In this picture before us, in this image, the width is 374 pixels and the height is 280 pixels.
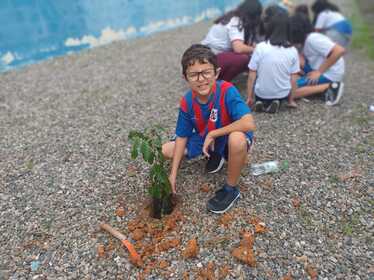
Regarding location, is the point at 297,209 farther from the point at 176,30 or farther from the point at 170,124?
the point at 176,30

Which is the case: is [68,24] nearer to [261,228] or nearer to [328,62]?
[328,62]

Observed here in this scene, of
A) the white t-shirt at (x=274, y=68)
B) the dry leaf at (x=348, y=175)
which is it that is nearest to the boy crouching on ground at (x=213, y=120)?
the dry leaf at (x=348, y=175)

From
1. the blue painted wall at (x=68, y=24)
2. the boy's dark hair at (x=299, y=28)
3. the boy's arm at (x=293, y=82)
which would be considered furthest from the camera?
the blue painted wall at (x=68, y=24)

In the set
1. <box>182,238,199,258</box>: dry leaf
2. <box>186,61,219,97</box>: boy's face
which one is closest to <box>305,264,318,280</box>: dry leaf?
<box>182,238,199,258</box>: dry leaf

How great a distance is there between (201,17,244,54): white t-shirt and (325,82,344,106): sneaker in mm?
1498

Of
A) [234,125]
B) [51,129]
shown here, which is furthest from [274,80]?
[51,129]

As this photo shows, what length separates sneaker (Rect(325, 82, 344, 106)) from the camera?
4449 mm

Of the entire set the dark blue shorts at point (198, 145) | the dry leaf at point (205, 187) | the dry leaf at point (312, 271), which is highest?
the dark blue shorts at point (198, 145)

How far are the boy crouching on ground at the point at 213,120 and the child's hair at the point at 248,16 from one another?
7.66ft

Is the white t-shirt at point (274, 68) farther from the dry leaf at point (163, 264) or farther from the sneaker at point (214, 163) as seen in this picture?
the dry leaf at point (163, 264)

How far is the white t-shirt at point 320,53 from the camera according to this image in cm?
440

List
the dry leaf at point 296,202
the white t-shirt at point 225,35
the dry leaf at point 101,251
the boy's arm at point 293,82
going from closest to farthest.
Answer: the dry leaf at point 101,251, the dry leaf at point 296,202, the boy's arm at point 293,82, the white t-shirt at point 225,35

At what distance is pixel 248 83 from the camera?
429 cm

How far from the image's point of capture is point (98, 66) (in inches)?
259
